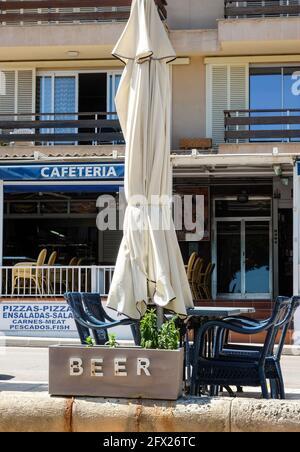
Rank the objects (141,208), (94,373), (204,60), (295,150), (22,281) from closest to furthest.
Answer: (94,373)
(141,208)
(22,281)
(295,150)
(204,60)

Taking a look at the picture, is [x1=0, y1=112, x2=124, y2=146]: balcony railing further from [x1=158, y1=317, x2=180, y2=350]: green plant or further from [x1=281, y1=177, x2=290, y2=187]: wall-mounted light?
[x1=158, y1=317, x2=180, y2=350]: green plant

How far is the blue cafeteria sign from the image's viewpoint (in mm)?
16891

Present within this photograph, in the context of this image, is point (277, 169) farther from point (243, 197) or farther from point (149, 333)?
point (149, 333)

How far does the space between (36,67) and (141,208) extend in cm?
1382

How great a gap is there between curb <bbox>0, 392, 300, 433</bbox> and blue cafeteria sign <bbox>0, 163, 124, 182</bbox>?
11306 mm

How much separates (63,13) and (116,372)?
50.6 feet

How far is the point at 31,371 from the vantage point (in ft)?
35.2

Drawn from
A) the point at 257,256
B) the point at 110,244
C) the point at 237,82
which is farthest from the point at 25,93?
the point at 257,256

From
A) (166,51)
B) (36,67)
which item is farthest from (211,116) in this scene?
(166,51)

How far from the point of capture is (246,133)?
18.6 meters

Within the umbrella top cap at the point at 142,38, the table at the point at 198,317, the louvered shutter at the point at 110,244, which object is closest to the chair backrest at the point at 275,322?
the table at the point at 198,317

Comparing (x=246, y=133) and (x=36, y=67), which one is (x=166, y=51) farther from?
(x=36, y=67)

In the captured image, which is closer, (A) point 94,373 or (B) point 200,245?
(A) point 94,373

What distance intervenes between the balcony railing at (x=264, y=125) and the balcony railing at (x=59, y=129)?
2.75 metres
